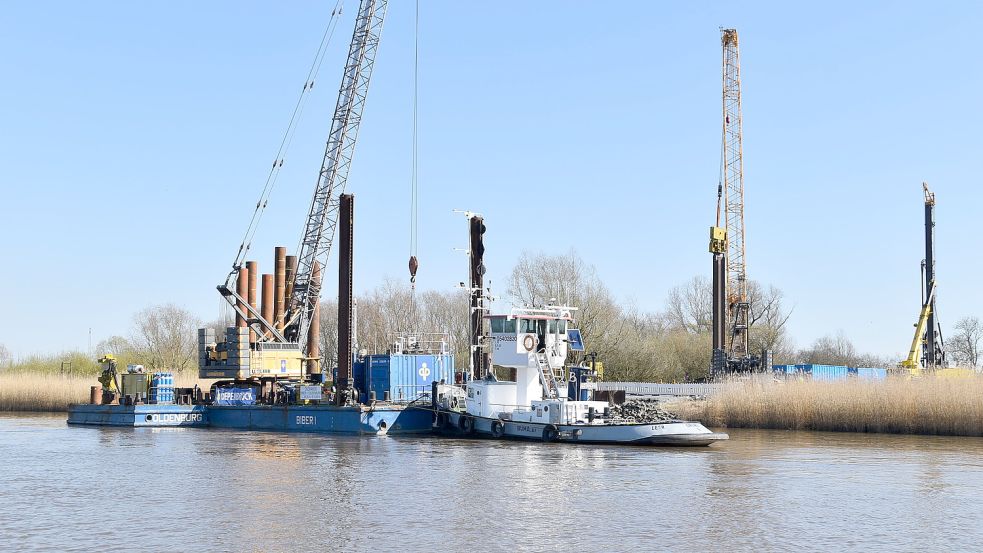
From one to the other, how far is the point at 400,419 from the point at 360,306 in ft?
203

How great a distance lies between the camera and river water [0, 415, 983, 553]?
2245 centimetres

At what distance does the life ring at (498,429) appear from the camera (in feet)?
Result: 148

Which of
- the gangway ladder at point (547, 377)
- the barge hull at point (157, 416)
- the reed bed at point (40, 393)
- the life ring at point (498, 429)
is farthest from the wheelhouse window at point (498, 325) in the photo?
the reed bed at point (40, 393)

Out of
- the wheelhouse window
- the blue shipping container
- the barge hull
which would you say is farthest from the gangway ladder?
the barge hull

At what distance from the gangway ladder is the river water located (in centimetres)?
233

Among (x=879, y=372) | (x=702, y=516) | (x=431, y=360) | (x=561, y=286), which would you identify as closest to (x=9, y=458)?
(x=431, y=360)

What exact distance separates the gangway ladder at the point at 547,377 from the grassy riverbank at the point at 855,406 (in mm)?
13862

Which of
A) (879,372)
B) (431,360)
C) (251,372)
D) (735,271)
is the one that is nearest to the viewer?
(431,360)

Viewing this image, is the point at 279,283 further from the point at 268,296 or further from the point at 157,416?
the point at 157,416

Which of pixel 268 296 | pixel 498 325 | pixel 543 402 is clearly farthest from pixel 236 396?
pixel 543 402

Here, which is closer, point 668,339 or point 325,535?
point 325,535

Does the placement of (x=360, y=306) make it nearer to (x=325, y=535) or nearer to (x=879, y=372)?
(x=879, y=372)

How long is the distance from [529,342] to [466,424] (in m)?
5.51

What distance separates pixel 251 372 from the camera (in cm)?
5788
